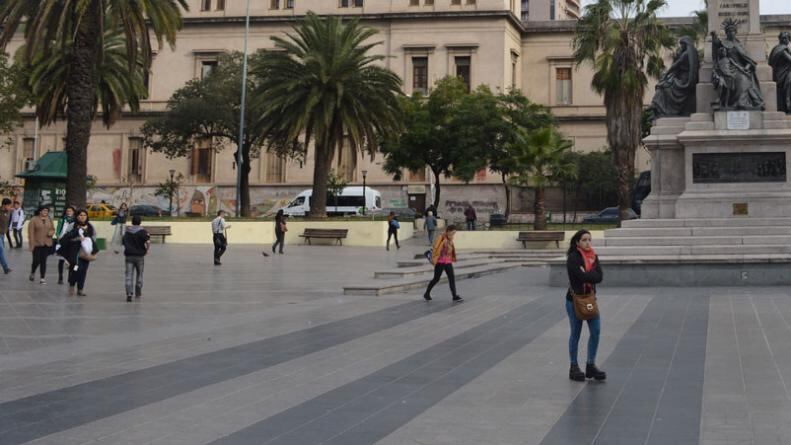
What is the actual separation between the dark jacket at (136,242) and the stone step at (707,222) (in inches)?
402

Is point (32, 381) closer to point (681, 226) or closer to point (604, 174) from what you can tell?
point (681, 226)

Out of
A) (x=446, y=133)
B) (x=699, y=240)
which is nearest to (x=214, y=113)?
(x=446, y=133)

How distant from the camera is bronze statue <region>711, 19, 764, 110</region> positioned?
62.8 feet

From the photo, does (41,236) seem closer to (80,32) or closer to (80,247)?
(80,247)

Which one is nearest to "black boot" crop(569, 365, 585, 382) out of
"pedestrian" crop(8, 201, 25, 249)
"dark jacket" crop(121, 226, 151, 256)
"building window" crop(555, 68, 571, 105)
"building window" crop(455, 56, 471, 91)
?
"dark jacket" crop(121, 226, 151, 256)

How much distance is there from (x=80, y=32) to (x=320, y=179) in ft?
47.3

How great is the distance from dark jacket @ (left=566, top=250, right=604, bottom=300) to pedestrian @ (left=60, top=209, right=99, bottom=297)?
10.3 m

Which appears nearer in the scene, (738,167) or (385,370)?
(385,370)

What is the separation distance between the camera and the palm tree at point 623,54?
36594 millimetres

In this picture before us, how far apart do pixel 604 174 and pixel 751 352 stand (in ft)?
160

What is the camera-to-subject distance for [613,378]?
784 centimetres

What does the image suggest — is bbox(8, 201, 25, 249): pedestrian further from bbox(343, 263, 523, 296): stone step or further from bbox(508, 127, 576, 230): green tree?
bbox(508, 127, 576, 230): green tree

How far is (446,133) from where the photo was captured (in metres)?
48.3

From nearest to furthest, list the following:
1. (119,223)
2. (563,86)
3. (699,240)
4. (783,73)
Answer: (699,240) → (783,73) → (119,223) → (563,86)
